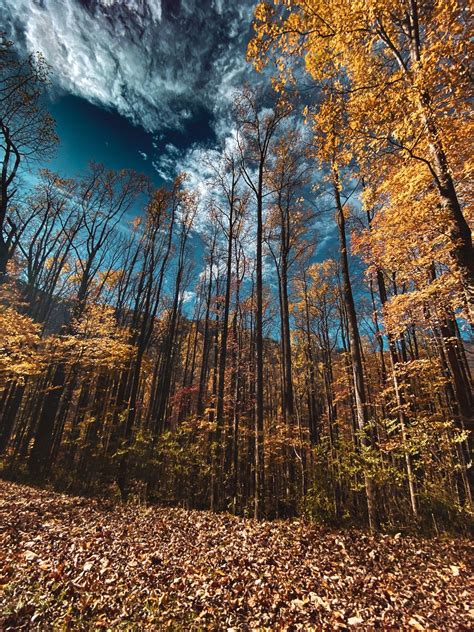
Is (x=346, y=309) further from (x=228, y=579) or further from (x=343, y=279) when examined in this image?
(x=228, y=579)

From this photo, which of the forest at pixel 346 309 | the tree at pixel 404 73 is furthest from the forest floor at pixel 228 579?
the tree at pixel 404 73

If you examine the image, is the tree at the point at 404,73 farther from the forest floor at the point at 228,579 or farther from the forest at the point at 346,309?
the forest floor at the point at 228,579

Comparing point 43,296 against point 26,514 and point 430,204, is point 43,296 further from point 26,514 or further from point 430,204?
point 430,204

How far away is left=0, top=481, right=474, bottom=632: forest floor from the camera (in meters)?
3.61

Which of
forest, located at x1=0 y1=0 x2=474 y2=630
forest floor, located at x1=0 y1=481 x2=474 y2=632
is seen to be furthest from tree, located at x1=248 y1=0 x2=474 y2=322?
forest floor, located at x1=0 y1=481 x2=474 y2=632

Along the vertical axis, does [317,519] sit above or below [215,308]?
below

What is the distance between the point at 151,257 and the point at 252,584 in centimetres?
1379

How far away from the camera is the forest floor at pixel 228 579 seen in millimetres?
3607

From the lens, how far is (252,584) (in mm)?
4340

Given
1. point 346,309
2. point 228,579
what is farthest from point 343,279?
point 228,579

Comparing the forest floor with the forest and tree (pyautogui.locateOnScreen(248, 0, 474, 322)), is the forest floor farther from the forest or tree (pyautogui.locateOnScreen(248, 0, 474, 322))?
tree (pyautogui.locateOnScreen(248, 0, 474, 322))

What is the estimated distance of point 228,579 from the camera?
4.49 meters

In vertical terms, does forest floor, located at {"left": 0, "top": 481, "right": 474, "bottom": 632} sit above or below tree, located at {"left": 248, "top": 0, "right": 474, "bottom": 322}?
below

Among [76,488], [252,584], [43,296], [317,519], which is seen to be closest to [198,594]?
[252,584]
